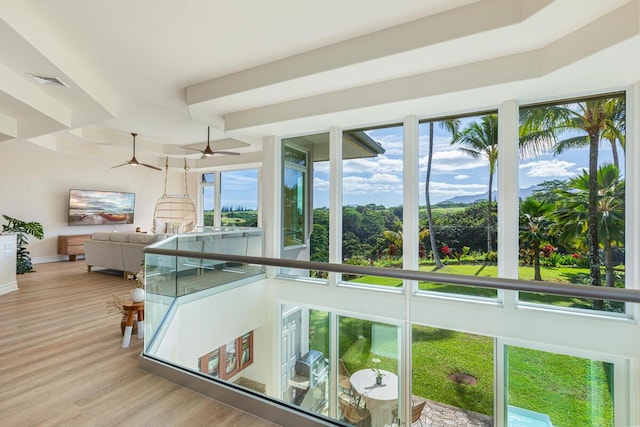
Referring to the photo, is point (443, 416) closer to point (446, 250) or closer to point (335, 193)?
point (446, 250)

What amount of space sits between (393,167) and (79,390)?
171 inches

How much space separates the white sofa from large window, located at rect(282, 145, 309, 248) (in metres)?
2.38

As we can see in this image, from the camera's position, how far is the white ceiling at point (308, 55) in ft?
8.70

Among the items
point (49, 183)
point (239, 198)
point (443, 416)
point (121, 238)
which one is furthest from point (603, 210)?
point (49, 183)

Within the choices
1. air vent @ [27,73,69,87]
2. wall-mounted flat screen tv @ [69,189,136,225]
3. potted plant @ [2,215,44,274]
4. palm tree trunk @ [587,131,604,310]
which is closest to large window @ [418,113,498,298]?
palm tree trunk @ [587,131,604,310]

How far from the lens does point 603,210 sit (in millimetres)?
3588

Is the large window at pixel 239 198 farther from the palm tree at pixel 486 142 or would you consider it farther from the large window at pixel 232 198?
the palm tree at pixel 486 142

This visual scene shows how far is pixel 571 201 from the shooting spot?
374 cm

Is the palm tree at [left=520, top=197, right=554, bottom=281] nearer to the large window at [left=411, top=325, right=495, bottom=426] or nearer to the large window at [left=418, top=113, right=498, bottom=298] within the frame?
the large window at [left=418, top=113, right=498, bottom=298]

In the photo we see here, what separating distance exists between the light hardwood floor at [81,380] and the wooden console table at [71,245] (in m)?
4.44

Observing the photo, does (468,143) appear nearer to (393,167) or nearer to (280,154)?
(393,167)

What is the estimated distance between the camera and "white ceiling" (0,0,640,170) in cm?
265

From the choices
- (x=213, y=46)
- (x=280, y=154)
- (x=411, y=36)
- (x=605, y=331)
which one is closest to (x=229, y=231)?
(x=280, y=154)

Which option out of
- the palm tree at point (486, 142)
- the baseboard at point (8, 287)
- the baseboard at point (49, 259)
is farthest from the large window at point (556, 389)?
the baseboard at point (49, 259)
